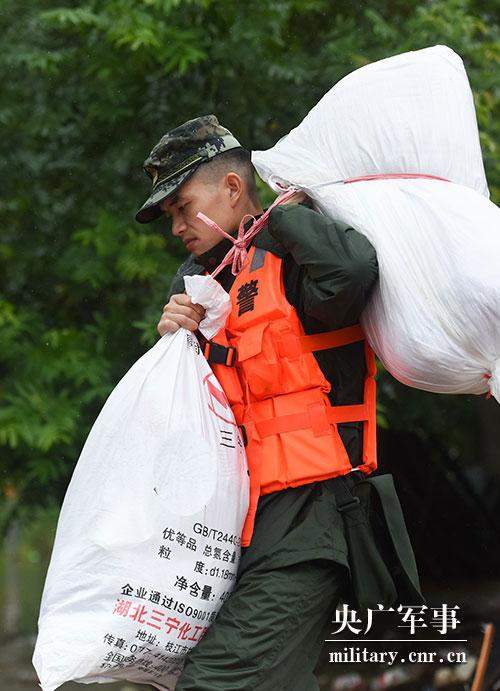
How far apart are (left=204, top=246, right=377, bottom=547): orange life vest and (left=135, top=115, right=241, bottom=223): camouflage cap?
0.34m

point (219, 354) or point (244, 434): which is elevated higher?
point (219, 354)

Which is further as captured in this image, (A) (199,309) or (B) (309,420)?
(A) (199,309)

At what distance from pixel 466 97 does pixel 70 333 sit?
2366 millimetres

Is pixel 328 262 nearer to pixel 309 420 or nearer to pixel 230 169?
pixel 309 420

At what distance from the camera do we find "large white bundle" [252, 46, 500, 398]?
244 cm

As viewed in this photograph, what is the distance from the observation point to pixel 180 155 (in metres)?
2.78

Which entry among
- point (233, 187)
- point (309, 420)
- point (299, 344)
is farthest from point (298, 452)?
point (233, 187)

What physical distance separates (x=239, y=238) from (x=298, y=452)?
57 centimetres

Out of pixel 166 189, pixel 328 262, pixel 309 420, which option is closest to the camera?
pixel 328 262

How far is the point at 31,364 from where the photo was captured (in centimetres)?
450

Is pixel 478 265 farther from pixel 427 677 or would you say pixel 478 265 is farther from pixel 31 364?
pixel 427 677

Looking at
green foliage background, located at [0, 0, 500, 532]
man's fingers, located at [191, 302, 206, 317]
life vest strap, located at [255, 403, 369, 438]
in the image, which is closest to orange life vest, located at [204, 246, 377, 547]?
life vest strap, located at [255, 403, 369, 438]

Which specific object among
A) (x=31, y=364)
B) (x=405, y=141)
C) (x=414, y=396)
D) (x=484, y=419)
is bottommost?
(x=484, y=419)

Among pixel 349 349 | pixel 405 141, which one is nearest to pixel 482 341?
pixel 349 349
